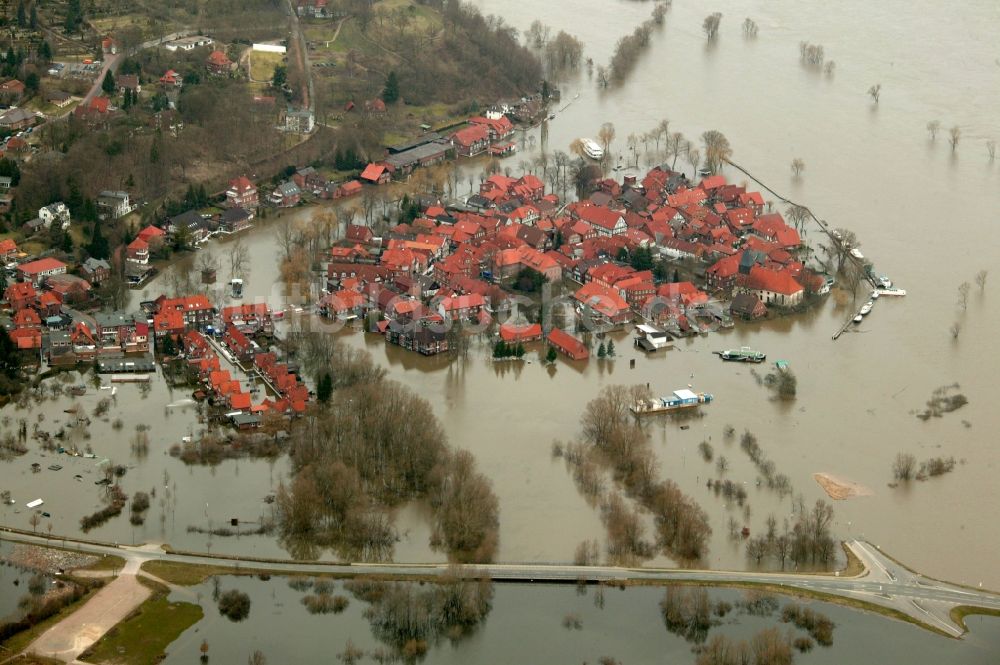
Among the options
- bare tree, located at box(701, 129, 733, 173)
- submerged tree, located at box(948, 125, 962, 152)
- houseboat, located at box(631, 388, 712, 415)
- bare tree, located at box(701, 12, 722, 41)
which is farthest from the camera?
bare tree, located at box(701, 12, 722, 41)

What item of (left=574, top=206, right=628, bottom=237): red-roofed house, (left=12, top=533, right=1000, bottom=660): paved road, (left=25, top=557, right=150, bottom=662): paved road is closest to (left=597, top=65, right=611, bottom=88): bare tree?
(left=574, top=206, right=628, bottom=237): red-roofed house

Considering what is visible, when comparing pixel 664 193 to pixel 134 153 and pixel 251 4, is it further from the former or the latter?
pixel 251 4

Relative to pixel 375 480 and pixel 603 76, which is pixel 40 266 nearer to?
pixel 375 480

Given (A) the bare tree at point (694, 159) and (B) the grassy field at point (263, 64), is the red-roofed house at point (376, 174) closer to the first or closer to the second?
(B) the grassy field at point (263, 64)

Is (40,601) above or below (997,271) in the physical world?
below

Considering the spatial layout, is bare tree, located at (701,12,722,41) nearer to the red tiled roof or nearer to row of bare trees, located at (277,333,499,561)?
the red tiled roof

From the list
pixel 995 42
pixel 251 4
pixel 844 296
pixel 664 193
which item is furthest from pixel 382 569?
pixel 995 42

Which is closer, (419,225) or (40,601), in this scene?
(40,601)
